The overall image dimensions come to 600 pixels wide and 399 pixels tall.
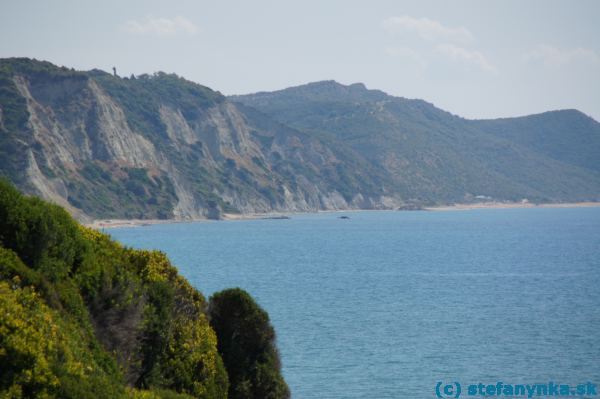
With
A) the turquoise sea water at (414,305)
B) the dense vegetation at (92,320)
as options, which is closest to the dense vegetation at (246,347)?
the dense vegetation at (92,320)

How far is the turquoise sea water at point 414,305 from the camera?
36250mm

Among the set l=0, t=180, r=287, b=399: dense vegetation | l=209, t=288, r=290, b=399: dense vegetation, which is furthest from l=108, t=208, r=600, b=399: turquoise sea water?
l=0, t=180, r=287, b=399: dense vegetation

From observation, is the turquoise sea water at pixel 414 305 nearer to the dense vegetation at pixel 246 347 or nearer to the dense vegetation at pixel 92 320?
the dense vegetation at pixel 246 347

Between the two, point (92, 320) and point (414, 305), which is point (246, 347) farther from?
point (414, 305)

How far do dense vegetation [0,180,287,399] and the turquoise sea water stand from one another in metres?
12.3

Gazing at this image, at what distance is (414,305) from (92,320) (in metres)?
43.8

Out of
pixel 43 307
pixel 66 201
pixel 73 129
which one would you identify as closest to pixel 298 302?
pixel 43 307

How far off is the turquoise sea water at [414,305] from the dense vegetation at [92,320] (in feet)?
40.2

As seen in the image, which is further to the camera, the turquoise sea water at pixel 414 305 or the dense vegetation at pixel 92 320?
the turquoise sea water at pixel 414 305

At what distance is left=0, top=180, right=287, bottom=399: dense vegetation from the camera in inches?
519

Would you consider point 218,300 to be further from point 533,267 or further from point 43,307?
point 533,267

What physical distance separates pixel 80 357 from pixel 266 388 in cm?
896

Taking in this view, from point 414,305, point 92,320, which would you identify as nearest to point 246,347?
point 92,320

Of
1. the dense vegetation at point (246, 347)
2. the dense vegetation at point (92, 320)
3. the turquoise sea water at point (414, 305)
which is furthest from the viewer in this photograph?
the turquoise sea water at point (414, 305)
